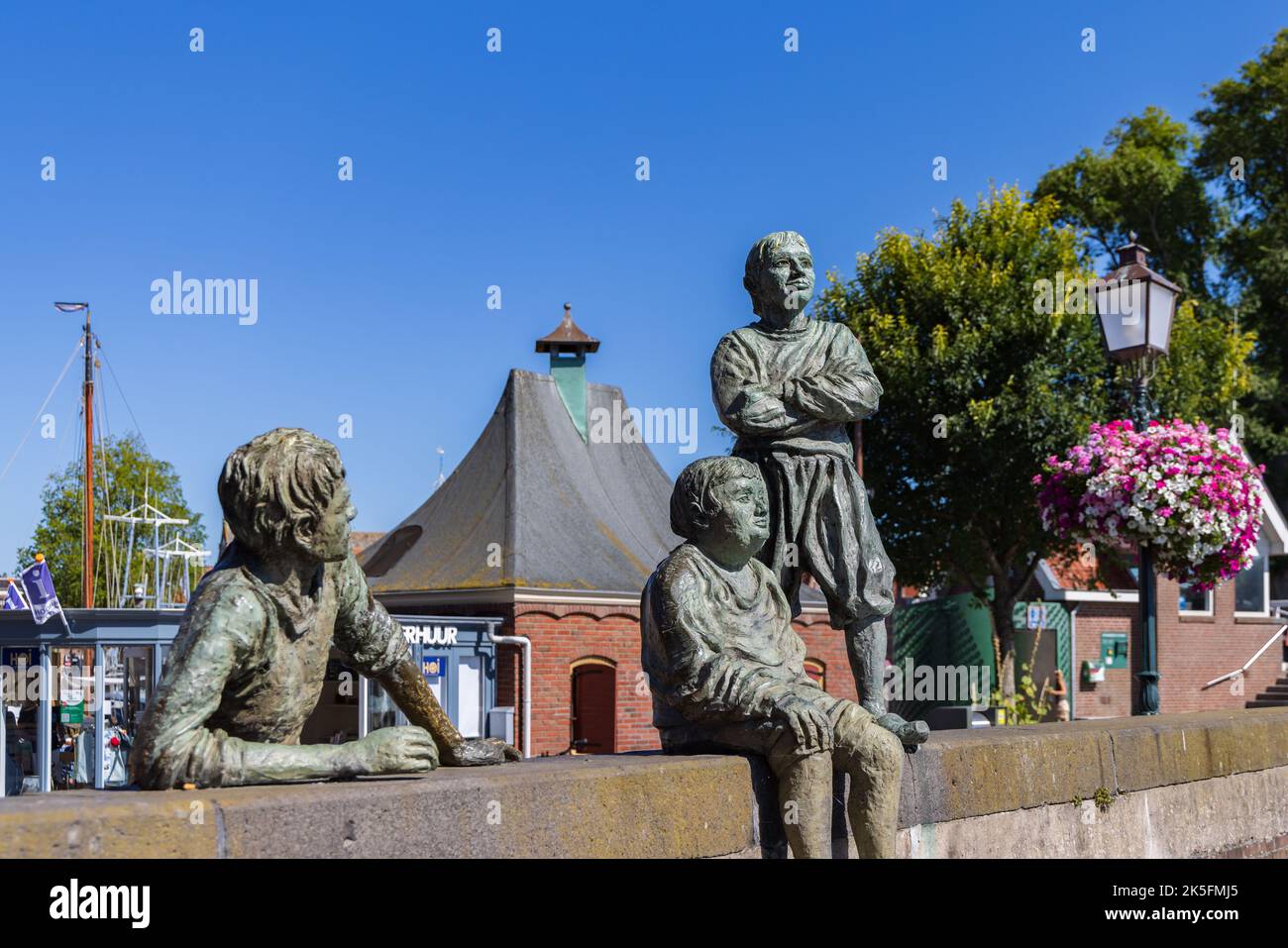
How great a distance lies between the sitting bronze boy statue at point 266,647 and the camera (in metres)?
2.99

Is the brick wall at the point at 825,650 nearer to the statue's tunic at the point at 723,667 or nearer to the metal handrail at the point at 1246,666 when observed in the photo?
the metal handrail at the point at 1246,666

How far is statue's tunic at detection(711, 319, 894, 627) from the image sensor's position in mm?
4750

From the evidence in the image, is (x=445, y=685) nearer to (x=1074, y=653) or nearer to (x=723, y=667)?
A: (x=1074, y=653)

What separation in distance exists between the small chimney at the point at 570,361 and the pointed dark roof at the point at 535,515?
0.25 metres

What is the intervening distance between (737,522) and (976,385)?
21.3 meters

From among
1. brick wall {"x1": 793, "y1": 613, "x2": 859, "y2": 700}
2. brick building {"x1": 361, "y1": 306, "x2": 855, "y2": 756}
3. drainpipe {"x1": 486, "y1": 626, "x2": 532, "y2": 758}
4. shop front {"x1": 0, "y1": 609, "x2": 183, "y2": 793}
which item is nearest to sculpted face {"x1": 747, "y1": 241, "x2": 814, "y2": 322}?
shop front {"x1": 0, "y1": 609, "x2": 183, "y2": 793}

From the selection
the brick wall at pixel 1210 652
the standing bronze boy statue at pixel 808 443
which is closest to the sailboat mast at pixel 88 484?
the brick wall at pixel 1210 652

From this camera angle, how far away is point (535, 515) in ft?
77.8

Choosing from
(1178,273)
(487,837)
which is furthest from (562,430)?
(487,837)

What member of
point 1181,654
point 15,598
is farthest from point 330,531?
point 1181,654

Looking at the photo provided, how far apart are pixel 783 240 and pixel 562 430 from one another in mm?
20771

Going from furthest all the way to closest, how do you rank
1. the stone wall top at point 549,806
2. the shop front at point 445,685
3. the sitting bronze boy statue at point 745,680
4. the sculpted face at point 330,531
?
the shop front at point 445,685 < the sitting bronze boy statue at point 745,680 < the sculpted face at point 330,531 < the stone wall top at point 549,806

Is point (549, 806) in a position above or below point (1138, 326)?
below
